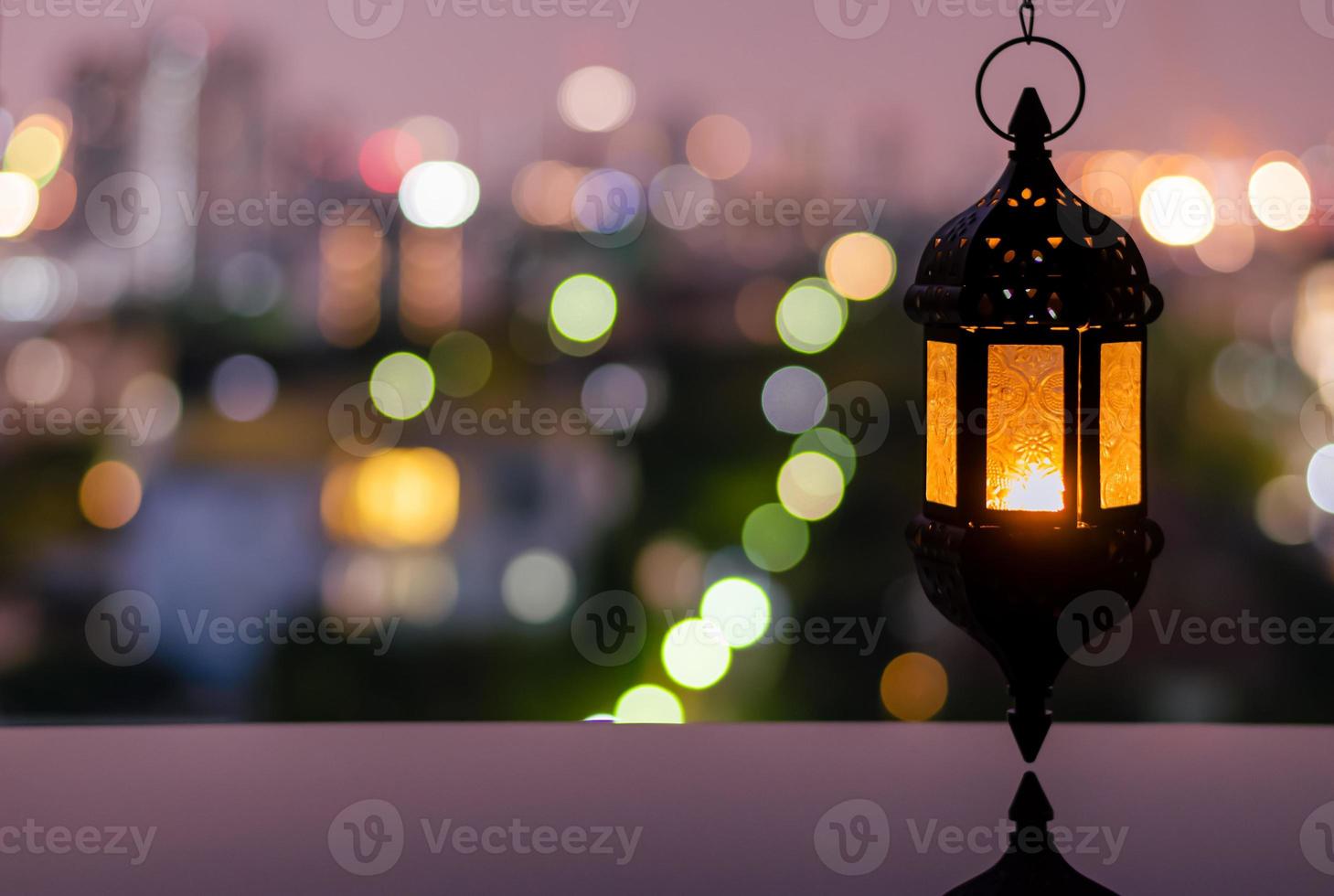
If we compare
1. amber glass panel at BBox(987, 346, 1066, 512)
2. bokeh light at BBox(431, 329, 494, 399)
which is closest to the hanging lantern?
amber glass panel at BBox(987, 346, 1066, 512)

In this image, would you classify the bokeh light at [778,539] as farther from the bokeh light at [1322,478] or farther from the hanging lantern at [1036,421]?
the hanging lantern at [1036,421]

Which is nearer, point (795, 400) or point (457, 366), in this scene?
point (795, 400)

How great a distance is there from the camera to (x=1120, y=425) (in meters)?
1.36

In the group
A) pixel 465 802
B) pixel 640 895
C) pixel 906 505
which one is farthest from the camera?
pixel 906 505

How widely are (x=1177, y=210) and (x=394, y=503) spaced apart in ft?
7.04

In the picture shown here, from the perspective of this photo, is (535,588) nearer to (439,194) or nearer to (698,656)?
(698,656)

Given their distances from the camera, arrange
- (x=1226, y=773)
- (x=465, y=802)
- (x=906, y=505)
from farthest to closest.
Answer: (x=906, y=505) < (x=1226, y=773) < (x=465, y=802)

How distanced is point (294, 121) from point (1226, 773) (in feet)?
9.55

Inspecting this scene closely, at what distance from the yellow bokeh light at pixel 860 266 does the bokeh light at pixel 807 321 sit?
0.10 metres

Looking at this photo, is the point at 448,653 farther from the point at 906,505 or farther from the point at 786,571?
the point at 906,505

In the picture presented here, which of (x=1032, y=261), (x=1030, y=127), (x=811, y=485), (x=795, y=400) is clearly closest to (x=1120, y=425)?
(x=1032, y=261)

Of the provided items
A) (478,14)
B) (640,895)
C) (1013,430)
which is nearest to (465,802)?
→ (640,895)

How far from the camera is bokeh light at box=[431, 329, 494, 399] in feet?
11.5

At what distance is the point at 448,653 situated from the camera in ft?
12.4
